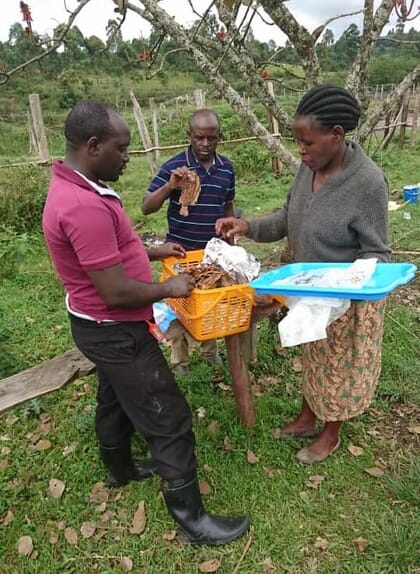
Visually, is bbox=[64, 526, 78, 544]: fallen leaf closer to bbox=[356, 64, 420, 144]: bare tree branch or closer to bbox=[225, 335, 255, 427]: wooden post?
bbox=[225, 335, 255, 427]: wooden post

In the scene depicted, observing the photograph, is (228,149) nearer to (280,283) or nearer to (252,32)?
(252,32)

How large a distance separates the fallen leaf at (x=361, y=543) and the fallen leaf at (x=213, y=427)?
38.9 inches

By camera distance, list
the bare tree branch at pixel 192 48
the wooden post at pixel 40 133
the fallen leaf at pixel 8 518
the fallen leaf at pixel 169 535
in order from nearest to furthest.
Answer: the fallen leaf at pixel 169 535 → the fallen leaf at pixel 8 518 → the bare tree branch at pixel 192 48 → the wooden post at pixel 40 133

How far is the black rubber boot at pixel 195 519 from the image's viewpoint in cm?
209

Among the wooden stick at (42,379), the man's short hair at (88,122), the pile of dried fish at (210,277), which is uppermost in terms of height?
the man's short hair at (88,122)

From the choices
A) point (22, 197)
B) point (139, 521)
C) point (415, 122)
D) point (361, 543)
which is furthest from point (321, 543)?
point (415, 122)

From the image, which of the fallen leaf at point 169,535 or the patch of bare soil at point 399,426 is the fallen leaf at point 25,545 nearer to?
the fallen leaf at point 169,535

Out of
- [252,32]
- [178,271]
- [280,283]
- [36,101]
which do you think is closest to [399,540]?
[280,283]

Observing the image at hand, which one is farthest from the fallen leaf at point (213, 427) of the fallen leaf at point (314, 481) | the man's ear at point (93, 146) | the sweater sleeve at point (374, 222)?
the man's ear at point (93, 146)

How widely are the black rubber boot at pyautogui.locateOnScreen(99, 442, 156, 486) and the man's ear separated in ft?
4.91

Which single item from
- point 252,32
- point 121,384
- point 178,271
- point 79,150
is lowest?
point 121,384

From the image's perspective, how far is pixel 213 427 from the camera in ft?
9.49

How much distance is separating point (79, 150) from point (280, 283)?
0.93 m

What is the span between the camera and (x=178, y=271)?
242cm
